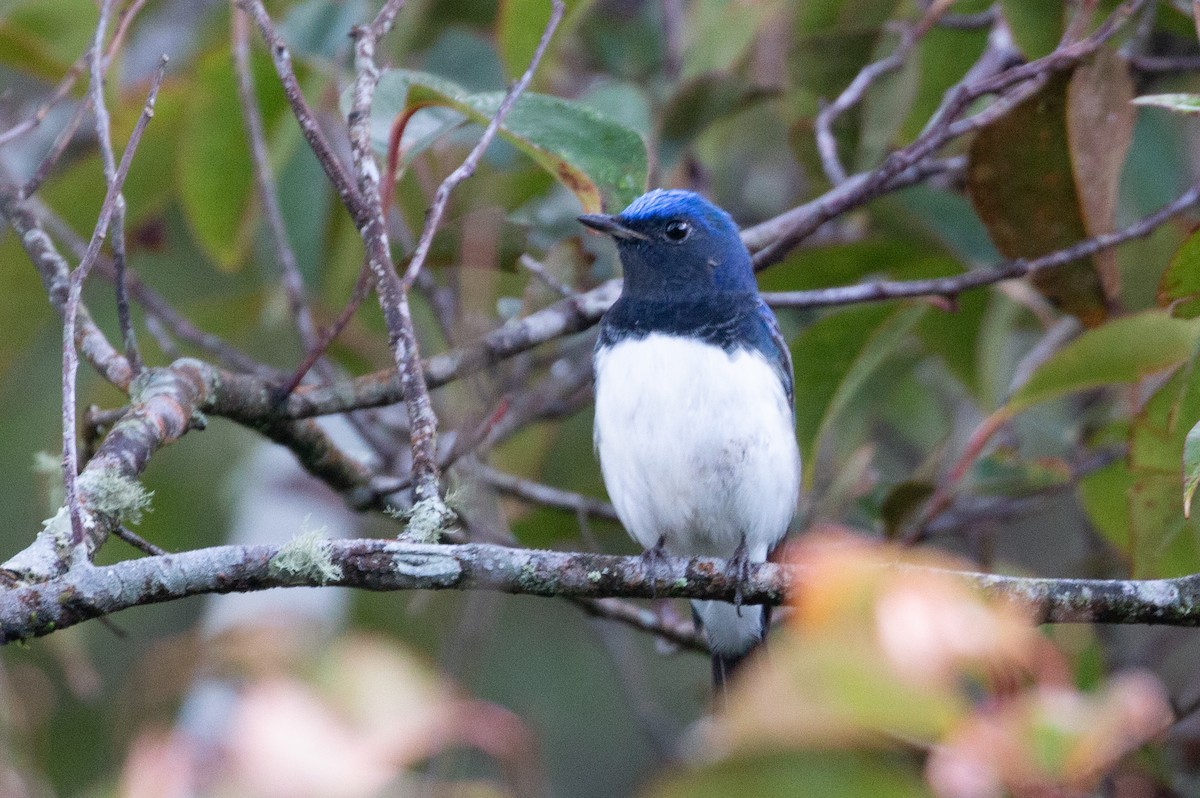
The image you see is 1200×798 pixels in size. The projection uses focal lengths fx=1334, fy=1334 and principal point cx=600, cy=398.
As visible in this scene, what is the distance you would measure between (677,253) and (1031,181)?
Answer: 965 millimetres

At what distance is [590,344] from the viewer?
5.15 meters

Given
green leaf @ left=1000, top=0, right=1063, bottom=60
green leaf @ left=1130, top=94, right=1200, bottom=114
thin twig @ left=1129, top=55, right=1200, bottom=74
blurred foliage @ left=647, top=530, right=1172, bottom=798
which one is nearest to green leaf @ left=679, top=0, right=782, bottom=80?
green leaf @ left=1000, top=0, right=1063, bottom=60

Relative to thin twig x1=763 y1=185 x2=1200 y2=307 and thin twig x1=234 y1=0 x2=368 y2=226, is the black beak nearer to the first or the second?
thin twig x1=763 y1=185 x2=1200 y2=307

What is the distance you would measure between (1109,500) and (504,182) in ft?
6.10

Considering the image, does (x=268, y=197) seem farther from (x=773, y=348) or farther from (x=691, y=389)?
(x=773, y=348)

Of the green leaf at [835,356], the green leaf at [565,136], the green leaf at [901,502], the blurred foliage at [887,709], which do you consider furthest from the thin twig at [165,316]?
the blurred foliage at [887,709]

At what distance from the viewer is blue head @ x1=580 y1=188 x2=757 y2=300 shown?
3.72 meters

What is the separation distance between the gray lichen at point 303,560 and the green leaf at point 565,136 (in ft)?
3.68

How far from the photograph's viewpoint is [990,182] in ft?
11.1

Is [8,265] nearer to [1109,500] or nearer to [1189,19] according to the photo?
[1109,500]

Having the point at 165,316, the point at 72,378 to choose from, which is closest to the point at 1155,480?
the point at 72,378

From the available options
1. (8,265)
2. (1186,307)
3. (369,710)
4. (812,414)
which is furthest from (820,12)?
(369,710)

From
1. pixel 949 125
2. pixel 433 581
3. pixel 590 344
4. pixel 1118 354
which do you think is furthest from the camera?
pixel 590 344

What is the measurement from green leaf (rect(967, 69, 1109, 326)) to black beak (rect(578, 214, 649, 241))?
2.95 ft
